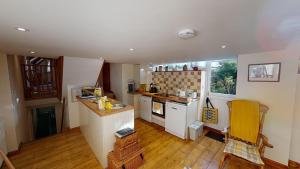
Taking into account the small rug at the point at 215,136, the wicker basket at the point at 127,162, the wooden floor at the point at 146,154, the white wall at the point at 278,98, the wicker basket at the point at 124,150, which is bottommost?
the wooden floor at the point at 146,154

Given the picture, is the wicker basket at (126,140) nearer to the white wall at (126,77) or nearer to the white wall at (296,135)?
the white wall at (126,77)

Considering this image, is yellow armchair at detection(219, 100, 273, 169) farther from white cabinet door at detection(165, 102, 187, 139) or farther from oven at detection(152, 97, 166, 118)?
oven at detection(152, 97, 166, 118)

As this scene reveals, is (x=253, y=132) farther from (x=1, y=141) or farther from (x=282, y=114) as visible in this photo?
(x=1, y=141)

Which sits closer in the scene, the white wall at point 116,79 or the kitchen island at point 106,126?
the kitchen island at point 106,126

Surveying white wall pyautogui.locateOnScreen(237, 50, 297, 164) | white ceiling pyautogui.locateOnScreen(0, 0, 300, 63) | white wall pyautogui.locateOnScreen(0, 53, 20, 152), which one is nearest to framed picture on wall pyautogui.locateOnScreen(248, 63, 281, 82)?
white wall pyautogui.locateOnScreen(237, 50, 297, 164)

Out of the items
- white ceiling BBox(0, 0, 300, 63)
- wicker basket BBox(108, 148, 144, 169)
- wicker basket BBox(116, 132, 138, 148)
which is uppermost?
white ceiling BBox(0, 0, 300, 63)

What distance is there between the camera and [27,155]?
7.25ft

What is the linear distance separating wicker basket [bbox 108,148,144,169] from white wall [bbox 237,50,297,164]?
2.25 m

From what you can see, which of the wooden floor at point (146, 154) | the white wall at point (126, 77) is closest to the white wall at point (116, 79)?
the white wall at point (126, 77)

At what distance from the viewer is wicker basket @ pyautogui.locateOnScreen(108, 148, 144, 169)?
1.75 m

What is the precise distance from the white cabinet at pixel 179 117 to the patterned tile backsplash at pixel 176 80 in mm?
540

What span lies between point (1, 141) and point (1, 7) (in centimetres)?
243

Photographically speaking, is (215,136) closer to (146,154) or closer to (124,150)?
(146,154)

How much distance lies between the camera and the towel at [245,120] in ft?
6.56
